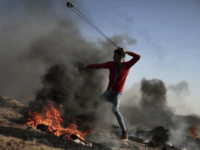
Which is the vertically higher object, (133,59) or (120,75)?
(133,59)

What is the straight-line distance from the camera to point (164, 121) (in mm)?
25297

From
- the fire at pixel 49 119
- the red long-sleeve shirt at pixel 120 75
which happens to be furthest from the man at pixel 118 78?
the fire at pixel 49 119

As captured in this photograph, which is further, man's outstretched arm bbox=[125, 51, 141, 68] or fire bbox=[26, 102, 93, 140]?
fire bbox=[26, 102, 93, 140]

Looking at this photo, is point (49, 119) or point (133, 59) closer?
point (133, 59)

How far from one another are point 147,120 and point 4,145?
2711 centimetres

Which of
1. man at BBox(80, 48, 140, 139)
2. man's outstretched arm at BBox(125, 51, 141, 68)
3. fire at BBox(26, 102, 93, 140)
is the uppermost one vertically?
man's outstretched arm at BBox(125, 51, 141, 68)

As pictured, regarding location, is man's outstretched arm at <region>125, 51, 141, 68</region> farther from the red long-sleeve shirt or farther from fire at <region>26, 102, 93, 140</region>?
fire at <region>26, 102, 93, 140</region>

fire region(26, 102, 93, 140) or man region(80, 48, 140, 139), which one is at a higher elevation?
man region(80, 48, 140, 139)

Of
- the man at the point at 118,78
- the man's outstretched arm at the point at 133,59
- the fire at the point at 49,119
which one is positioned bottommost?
the fire at the point at 49,119

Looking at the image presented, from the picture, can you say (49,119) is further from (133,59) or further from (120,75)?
(133,59)

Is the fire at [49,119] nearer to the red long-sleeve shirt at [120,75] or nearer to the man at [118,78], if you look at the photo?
the man at [118,78]

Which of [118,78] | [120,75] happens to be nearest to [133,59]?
[120,75]

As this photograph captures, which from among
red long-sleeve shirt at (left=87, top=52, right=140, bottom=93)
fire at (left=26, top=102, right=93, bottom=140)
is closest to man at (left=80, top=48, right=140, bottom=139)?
red long-sleeve shirt at (left=87, top=52, right=140, bottom=93)

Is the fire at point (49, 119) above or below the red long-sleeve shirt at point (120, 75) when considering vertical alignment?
below
